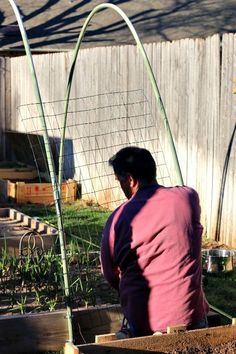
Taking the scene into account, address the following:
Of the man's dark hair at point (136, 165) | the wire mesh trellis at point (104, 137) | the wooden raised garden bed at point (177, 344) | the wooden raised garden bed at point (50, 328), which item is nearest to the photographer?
the wooden raised garden bed at point (177, 344)

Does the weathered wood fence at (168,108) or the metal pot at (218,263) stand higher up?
the weathered wood fence at (168,108)

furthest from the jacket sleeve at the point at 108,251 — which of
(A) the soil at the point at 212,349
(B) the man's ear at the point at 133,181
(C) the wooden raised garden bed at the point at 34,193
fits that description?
(C) the wooden raised garden bed at the point at 34,193

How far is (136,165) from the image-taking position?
4328mm

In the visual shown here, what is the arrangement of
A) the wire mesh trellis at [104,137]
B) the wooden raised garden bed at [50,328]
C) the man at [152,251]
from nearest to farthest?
the man at [152,251] < the wooden raised garden bed at [50,328] < the wire mesh trellis at [104,137]

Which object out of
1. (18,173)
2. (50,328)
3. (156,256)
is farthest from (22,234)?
(18,173)

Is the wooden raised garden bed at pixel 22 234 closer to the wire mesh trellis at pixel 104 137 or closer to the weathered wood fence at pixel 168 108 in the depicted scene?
the wire mesh trellis at pixel 104 137

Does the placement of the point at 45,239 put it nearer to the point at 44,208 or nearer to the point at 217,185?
the point at 217,185

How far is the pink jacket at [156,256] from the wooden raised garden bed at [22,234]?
11.4ft

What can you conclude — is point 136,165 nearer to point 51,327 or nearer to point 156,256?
point 156,256

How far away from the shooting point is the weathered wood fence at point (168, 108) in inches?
372

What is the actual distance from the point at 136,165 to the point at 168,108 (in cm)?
646

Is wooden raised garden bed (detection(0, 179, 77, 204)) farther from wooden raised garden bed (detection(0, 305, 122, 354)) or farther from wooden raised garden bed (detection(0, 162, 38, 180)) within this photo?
wooden raised garden bed (detection(0, 305, 122, 354))

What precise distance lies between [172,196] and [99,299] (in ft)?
8.63

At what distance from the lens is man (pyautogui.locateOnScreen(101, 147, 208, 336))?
4230mm
